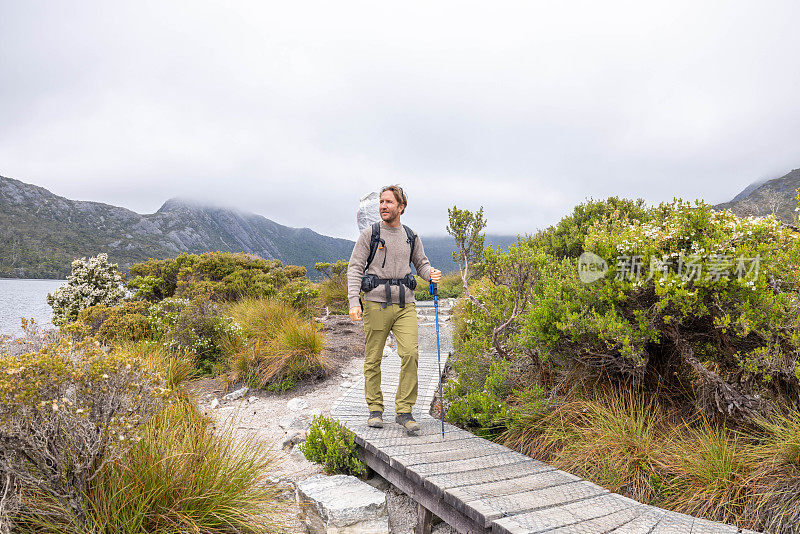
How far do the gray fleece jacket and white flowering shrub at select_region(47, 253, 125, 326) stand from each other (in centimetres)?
1262

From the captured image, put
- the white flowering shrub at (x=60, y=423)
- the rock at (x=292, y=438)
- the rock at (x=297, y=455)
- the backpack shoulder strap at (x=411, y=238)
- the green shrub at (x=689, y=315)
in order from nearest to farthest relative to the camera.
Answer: the white flowering shrub at (x=60, y=423) < the green shrub at (x=689, y=315) < the backpack shoulder strap at (x=411, y=238) < the rock at (x=297, y=455) < the rock at (x=292, y=438)

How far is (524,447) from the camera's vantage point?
4004mm

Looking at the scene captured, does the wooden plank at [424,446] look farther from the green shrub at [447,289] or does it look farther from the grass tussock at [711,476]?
the green shrub at [447,289]

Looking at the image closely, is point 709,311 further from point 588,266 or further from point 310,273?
point 310,273

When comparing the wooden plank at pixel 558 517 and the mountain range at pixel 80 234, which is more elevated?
the mountain range at pixel 80 234

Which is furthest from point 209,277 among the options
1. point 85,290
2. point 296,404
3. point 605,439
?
point 605,439

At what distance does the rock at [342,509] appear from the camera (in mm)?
3086

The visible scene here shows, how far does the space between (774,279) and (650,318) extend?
961mm

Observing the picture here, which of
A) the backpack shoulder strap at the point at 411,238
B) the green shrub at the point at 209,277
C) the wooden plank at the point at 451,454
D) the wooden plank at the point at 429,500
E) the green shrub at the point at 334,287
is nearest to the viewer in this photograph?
the wooden plank at the point at 429,500

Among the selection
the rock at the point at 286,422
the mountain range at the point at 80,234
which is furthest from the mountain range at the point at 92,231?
the rock at the point at 286,422

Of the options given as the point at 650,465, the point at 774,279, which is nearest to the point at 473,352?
the point at 650,465

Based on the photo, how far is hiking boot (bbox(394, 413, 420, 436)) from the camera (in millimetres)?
4199

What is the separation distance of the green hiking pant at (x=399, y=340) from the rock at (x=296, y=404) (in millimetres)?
2539

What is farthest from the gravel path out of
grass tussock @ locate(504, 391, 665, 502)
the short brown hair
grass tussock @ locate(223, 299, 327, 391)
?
the short brown hair
